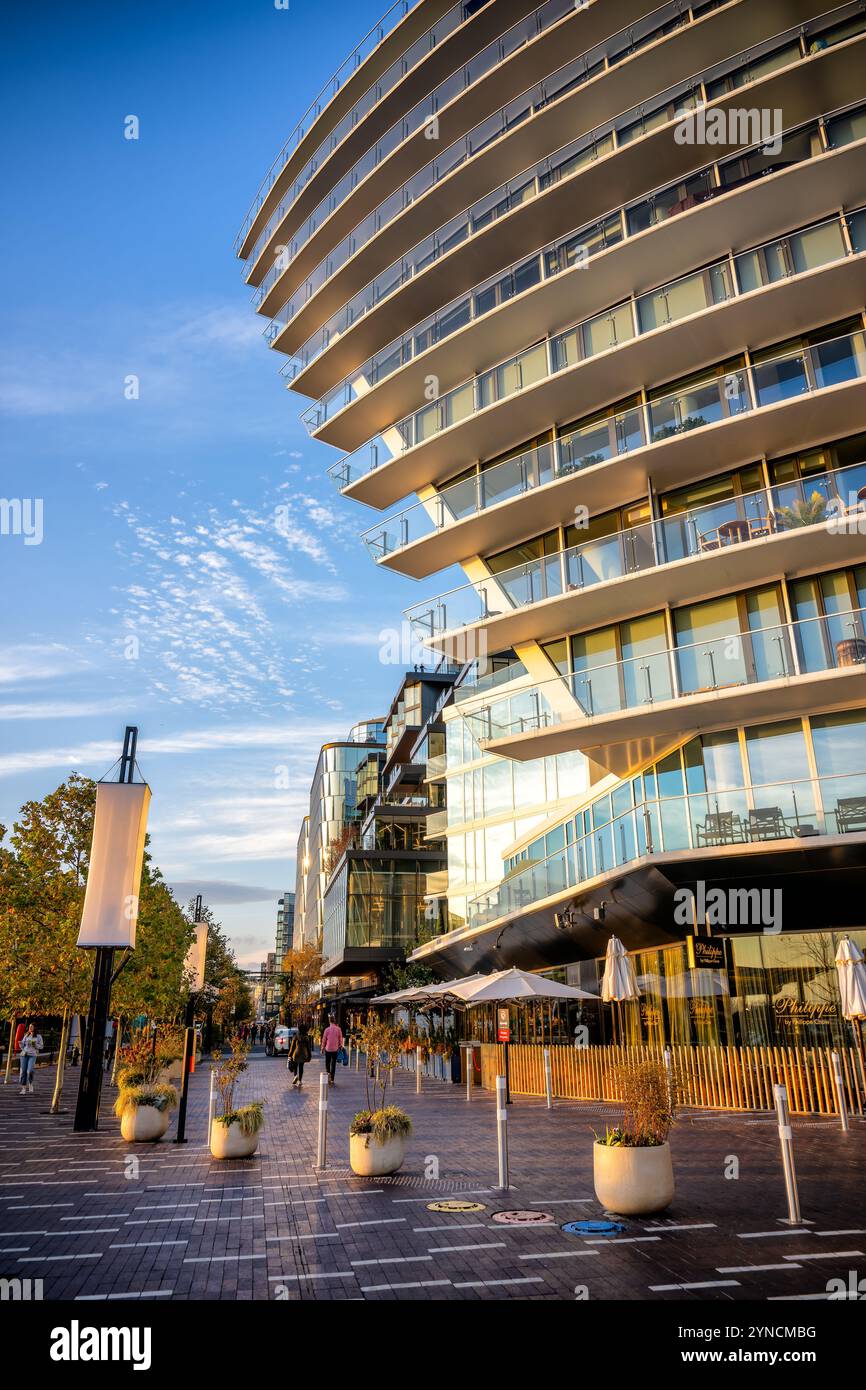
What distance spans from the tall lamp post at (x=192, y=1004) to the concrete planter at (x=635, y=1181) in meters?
8.13

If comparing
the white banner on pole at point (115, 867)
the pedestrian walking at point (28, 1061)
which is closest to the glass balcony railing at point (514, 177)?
the white banner on pole at point (115, 867)

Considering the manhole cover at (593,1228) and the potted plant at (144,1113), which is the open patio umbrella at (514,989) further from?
the manhole cover at (593,1228)

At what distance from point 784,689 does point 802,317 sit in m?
8.62

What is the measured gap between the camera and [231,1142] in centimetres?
1230

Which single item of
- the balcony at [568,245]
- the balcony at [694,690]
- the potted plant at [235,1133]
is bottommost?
the potted plant at [235,1133]

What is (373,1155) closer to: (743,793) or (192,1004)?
(192,1004)

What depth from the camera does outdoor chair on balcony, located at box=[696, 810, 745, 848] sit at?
17.6 meters

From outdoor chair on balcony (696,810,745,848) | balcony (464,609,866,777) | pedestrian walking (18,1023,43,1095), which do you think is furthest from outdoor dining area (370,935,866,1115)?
pedestrian walking (18,1023,43,1095)

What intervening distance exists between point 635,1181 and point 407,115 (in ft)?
104

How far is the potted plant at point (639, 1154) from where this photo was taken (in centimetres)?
827

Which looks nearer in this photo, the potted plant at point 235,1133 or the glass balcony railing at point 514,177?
the potted plant at point 235,1133

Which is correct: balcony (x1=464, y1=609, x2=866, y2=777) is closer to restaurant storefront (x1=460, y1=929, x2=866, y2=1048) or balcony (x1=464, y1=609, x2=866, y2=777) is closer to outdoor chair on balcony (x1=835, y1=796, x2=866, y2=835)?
outdoor chair on balcony (x1=835, y1=796, x2=866, y2=835)

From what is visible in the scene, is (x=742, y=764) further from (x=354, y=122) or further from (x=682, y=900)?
(x=354, y=122)

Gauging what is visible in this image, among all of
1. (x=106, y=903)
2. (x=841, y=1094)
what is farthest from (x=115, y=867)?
(x=841, y=1094)
